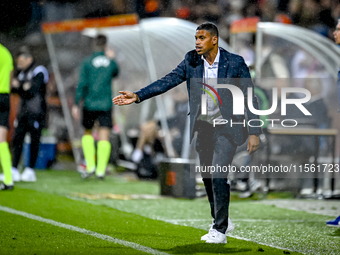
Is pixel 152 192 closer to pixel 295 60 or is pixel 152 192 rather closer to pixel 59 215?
pixel 59 215

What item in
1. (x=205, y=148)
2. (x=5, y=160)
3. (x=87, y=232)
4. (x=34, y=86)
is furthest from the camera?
(x=34, y=86)

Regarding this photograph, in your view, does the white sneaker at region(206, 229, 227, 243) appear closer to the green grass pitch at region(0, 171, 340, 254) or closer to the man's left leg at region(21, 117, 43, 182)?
the green grass pitch at region(0, 171, 340, 254)

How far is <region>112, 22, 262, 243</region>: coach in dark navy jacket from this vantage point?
4918mm

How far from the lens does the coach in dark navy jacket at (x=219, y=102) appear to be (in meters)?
4.92

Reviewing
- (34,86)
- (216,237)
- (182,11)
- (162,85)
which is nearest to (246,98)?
(162,85)

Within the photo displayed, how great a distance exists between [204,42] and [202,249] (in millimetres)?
1669

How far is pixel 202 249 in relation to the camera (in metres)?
4.75

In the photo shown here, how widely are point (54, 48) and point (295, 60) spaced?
5.20 metres

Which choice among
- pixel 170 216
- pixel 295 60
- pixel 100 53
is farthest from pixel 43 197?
pixel 295 60

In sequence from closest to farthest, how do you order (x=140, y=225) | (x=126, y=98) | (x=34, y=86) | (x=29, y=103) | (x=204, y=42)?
→ (x=126, y=98) < (x=204, y=42) < (x=140, y=225) < (x=34, y=86) < (x=29, y=103)

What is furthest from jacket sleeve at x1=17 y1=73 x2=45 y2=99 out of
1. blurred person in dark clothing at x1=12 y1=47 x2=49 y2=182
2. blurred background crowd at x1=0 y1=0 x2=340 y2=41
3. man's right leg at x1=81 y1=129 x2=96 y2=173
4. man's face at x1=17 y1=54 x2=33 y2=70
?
blurred background crowd at x1=0 y1=0 x2=340 y2=41

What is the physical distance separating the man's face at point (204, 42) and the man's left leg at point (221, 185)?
2.39ft

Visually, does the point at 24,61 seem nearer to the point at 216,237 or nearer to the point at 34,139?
the point at 34,139

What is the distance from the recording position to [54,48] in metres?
12.9
